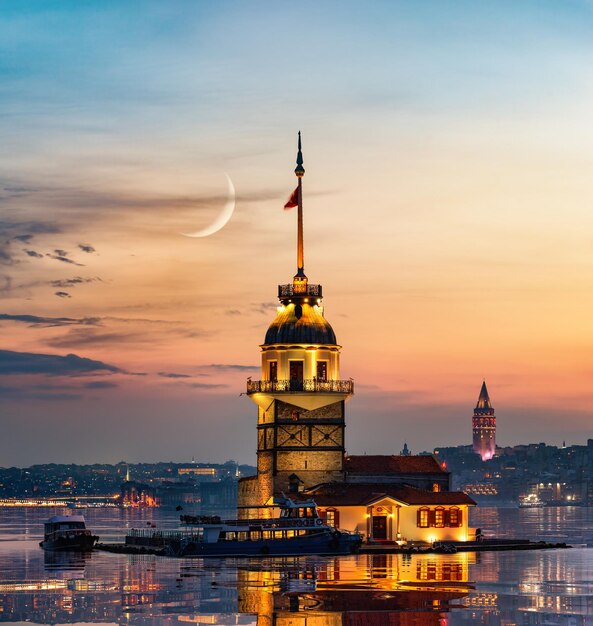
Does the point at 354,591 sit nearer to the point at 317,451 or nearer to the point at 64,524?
the point at 317,451

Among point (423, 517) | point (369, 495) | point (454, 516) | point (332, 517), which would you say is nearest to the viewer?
point (332, 517)

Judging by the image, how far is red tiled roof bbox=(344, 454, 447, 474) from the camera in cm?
10331

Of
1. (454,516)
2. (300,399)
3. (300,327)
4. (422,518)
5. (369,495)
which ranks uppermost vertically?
(300,327)

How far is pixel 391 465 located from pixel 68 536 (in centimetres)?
2388

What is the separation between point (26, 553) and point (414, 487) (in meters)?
27.7

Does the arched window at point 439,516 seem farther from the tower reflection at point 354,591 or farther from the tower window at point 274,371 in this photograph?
the tower reflection at point 354,591

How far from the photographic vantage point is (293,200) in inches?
4134

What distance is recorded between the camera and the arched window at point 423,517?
319 feet

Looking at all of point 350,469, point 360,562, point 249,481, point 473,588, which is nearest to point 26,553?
point 249,481

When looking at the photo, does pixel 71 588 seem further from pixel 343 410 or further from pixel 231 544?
pixel 343 410

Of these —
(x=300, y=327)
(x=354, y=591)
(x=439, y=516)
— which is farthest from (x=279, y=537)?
(x=354, y=591)

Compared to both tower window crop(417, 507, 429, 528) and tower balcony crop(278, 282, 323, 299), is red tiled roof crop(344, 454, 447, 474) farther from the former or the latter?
tower balcony crop(278, 282, 323, 299)

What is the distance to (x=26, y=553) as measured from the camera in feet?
339

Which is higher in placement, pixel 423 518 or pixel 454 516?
Answer: pixel 454 516
